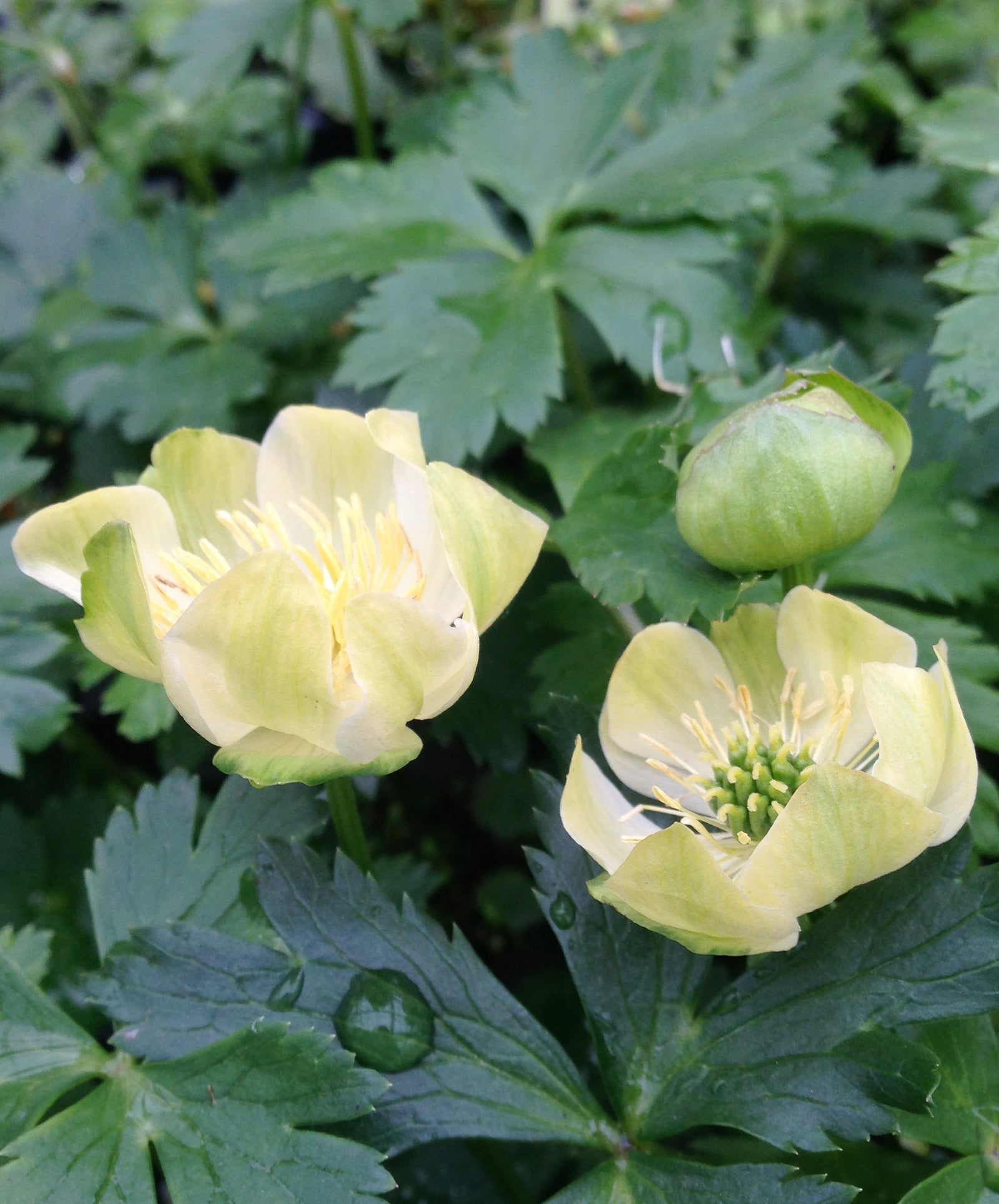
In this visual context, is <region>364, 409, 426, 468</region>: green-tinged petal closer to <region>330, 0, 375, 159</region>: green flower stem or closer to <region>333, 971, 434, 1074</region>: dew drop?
<region>333, 971, 434, 1074</region>: dew drop

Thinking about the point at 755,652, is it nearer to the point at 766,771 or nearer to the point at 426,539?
the point at 766,771

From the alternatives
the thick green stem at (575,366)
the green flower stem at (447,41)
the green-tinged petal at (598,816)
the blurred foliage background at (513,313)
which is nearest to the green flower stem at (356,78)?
the blurred foliage background at (513,313)

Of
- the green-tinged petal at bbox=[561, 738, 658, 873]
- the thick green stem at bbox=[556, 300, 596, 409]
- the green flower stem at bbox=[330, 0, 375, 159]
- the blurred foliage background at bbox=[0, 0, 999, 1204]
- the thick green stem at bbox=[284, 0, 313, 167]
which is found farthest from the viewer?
the thick green stem at bbox=[284, 0, 313, 167]

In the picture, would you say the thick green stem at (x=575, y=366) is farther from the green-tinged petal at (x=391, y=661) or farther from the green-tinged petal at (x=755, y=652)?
the green-tinged petal at (x=391, y=661)

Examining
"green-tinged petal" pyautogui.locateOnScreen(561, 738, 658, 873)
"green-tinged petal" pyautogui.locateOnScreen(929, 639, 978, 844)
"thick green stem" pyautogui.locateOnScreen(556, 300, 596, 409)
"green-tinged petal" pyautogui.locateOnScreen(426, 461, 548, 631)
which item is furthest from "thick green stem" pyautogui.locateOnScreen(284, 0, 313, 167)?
"green-tinged petal" pyautogui.locateOnScreen(929, 639, 978, 844)

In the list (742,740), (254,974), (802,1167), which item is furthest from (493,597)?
(802,1167)

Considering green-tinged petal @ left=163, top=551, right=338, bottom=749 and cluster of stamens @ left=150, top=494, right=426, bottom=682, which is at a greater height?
green-tinged petal @ left=163, top=551, right=338, bottom=749
